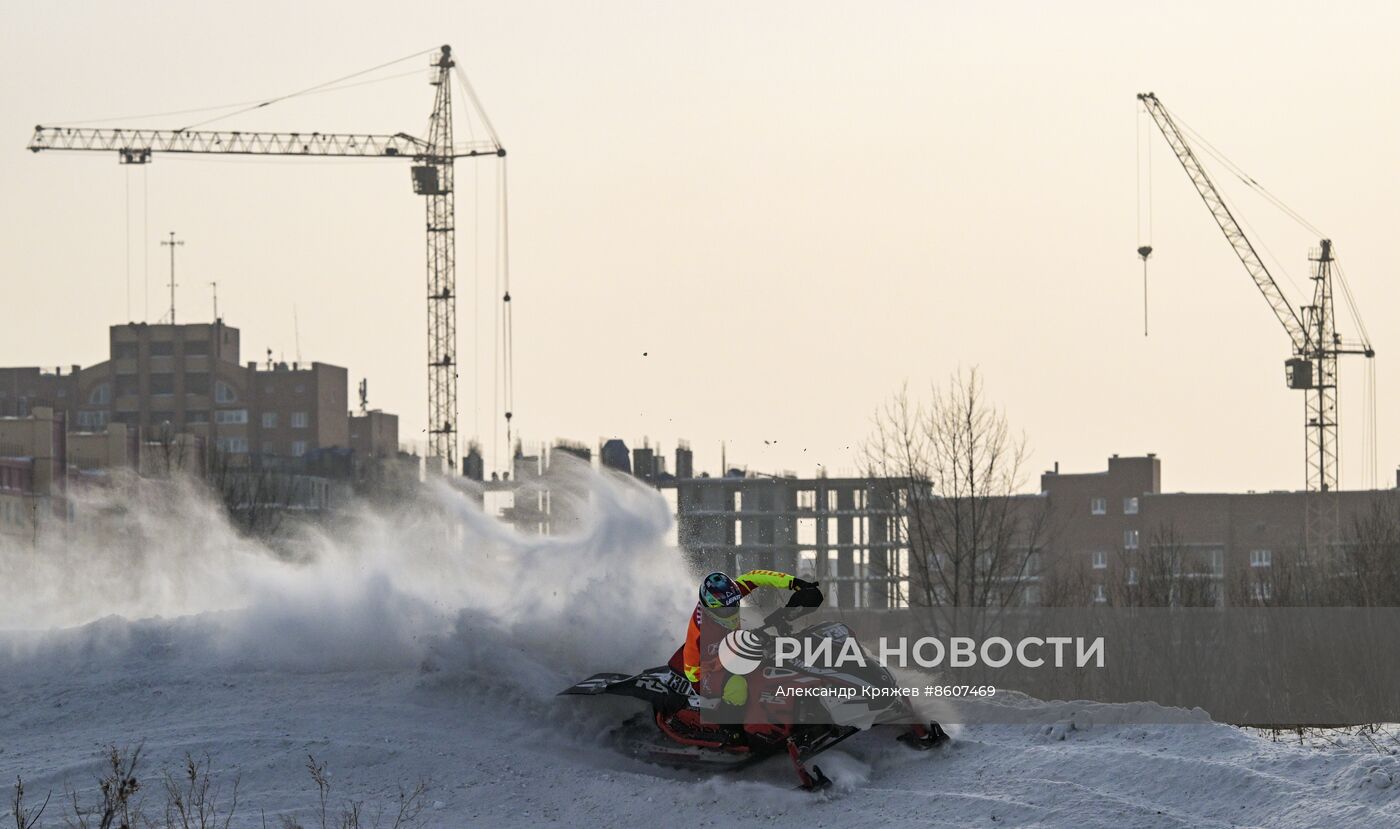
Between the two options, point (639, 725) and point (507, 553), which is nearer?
point (639, 725)

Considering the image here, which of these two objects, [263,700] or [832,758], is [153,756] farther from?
[832,758]

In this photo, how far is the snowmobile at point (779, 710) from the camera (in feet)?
62.8

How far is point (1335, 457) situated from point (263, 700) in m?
111

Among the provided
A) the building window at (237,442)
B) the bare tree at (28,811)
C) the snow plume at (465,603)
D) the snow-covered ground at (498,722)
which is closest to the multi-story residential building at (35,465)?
the snow plume at (465,603)

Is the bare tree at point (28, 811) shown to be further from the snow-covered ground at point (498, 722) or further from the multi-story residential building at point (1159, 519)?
the multi-story residential building at point (1159, 519)

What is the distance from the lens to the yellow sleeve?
63.3 ft

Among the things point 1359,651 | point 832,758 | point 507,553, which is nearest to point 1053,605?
point 1359,651

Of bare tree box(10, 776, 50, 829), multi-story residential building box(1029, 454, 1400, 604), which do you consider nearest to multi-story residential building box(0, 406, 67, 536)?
multi-story residential building box(1029, 454, 1400, 604)

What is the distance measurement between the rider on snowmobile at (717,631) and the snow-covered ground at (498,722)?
2.88ft

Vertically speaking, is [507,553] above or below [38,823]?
above

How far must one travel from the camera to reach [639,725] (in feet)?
69.4

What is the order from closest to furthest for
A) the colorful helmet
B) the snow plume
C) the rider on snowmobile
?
the rider on snowmobile < the colorful helmet < the snow plume

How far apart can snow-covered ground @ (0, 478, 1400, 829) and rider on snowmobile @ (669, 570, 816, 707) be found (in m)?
0.88

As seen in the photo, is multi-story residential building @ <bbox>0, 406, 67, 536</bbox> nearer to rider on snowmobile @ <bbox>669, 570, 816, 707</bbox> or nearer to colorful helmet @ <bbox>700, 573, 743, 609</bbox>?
rider on snowmobile @ <bbox>669, 570, 816, 707</bbox>
